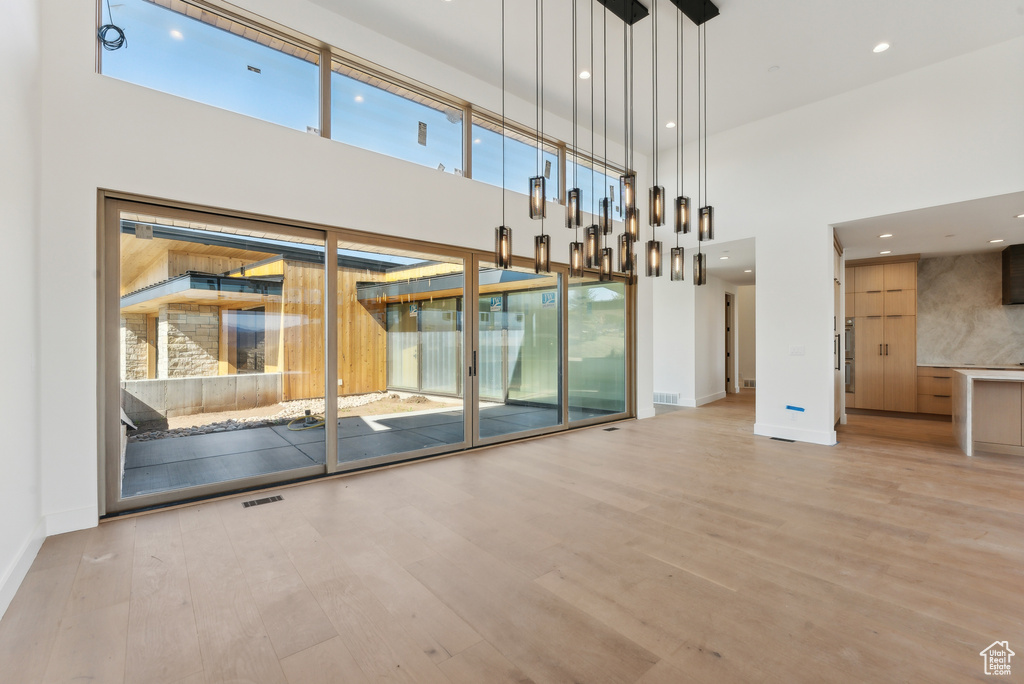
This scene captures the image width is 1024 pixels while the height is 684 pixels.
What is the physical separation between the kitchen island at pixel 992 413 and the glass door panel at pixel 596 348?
4042mm

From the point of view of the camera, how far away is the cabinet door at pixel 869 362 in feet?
25.6

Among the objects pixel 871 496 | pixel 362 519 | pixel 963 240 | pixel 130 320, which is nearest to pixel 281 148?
pixel 130 320

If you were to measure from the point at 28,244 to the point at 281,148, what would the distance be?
1864 mm

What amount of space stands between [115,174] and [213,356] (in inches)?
58.5

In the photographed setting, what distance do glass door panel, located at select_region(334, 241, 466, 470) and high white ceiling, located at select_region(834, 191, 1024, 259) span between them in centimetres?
518

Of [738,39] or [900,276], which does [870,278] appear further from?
[738,39]

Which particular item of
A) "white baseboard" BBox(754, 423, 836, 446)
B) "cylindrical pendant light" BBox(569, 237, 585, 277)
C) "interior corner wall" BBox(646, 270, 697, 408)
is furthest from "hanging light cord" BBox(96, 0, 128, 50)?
"interior corner wall" BBox(646, 270, 697, 408)

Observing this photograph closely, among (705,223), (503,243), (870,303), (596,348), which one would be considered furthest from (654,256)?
(870,303)

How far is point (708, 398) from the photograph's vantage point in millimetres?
9508

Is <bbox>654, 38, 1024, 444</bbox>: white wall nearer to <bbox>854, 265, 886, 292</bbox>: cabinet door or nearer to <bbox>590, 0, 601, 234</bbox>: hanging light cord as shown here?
<bbox>590, 0, 601, 234</bbox>: hanging light cord

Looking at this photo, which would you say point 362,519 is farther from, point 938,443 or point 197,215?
point 938,443

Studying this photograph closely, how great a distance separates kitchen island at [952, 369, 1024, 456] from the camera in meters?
5.01

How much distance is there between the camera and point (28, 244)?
9.15ft

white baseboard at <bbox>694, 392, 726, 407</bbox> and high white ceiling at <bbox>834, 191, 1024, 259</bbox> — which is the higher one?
high white ceiling at <bbox>834, 191, 1024, 259</bbox>
